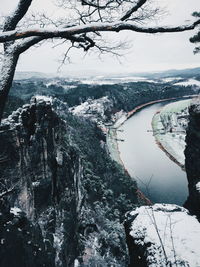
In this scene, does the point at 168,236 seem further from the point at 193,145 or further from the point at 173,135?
the point at 173,135

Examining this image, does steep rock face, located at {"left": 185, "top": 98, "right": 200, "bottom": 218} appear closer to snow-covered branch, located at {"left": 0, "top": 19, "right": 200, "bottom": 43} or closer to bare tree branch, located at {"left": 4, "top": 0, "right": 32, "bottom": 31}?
snow-covered branch, located at {"left": 0, "top": 19, "right": 200, "bottom": 43}

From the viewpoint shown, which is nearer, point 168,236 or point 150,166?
point 168,236

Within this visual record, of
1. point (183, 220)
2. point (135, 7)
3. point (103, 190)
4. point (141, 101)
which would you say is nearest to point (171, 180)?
point (103, 190)

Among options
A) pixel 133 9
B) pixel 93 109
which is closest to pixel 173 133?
pixel 93 109

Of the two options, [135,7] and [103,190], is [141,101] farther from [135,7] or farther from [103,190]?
[135,7]

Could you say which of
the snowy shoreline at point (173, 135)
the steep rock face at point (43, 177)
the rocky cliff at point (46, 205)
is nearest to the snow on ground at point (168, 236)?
the rocky cliff at point (46, 205)

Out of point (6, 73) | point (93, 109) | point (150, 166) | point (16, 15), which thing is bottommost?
point (150, 166)
